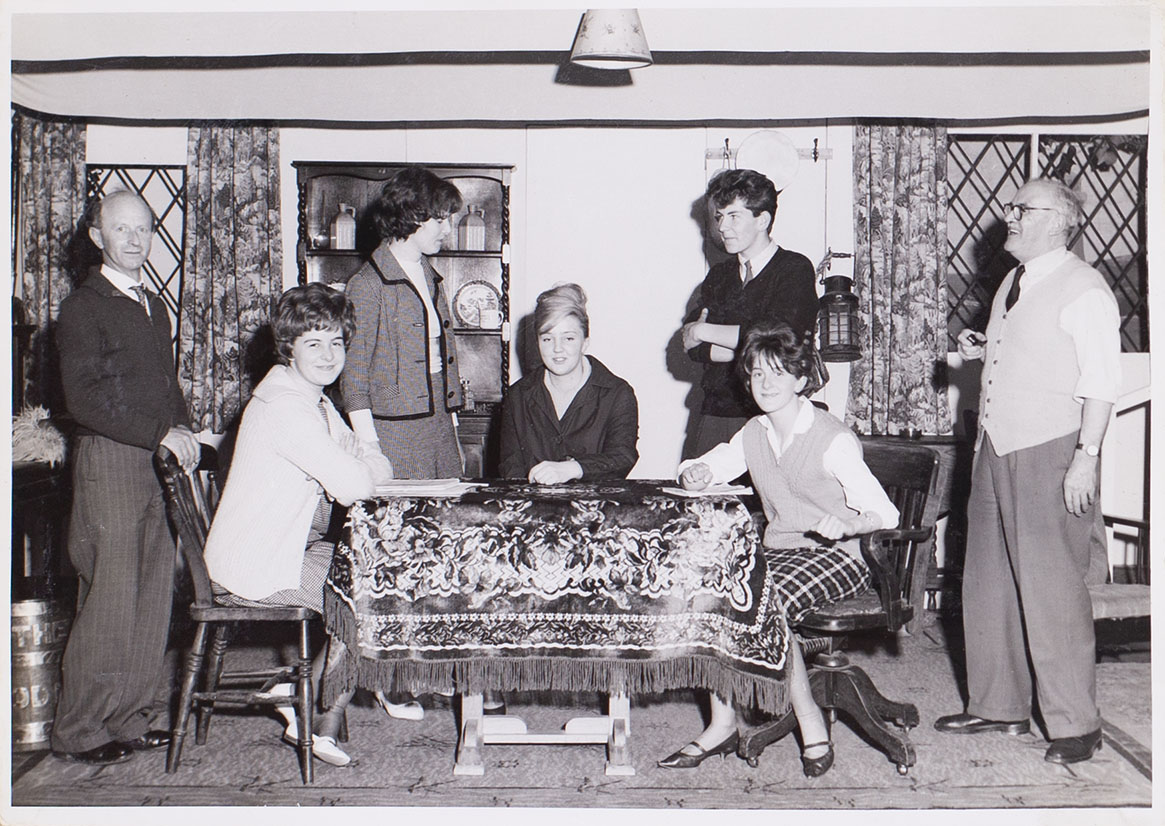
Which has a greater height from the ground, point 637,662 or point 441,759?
point 637,662

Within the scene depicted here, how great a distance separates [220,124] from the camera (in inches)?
198

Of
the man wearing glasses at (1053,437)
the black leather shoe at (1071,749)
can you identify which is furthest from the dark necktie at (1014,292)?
the black leather shoe at (1071,749)

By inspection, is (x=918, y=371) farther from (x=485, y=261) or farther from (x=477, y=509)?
(x=477, y=509)

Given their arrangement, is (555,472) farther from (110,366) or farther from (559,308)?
(110,366)

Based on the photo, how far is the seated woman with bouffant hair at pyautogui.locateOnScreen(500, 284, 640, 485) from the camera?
10.9 ft

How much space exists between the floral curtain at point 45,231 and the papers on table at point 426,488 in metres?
2.77

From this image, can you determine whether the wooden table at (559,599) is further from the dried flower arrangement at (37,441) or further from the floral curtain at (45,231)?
the floral curtain at (45,231)

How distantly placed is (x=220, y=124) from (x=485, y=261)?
1.42 m

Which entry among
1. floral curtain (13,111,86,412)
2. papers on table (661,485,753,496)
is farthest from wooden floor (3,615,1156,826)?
floral curtain (13,111,86,412)

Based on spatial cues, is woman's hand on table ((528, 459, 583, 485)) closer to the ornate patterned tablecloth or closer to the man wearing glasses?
the ornate patterned tablecloth

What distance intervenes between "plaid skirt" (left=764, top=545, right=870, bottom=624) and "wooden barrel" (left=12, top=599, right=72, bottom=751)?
7.20ft

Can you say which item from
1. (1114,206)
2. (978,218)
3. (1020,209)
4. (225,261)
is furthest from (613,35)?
(1114,206)

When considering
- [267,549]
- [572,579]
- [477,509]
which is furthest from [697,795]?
[267,549]

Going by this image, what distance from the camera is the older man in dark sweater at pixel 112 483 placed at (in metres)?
2.99
